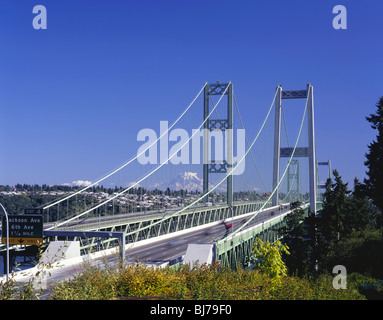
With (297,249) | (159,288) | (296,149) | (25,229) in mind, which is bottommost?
(297,249)

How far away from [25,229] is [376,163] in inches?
1026

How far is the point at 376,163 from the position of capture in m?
35.2

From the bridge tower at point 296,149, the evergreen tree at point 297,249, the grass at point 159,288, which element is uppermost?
the bridge tower at point 296,149

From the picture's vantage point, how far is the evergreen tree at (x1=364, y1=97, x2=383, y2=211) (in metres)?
34.7

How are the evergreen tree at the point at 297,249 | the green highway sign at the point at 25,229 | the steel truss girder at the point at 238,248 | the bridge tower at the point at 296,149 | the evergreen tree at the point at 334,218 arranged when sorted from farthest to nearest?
the bridge tower at the point at 296,149 < the evergreen tree at the point at 334,218 < the evergreen tree at the point at 297,249 < the steel truss girder at the point at 238,248 < the green highway sign at the point at 25,229

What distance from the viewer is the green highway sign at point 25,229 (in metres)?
22.9

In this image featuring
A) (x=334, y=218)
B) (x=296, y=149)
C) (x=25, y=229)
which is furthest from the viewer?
(x=296, y=149)

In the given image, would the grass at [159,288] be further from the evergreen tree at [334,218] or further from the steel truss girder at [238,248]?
the evergreen tree at [334,218]

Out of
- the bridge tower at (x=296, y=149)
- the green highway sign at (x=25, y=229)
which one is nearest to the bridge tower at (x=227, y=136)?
the bridge tower at (x=296, y=149)

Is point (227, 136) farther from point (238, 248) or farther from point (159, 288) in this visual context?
point (159, 288)

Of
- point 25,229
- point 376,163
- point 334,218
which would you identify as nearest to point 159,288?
point 25,229

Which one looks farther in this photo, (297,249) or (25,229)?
(297,249)

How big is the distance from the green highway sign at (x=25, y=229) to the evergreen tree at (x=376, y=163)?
2493cm
